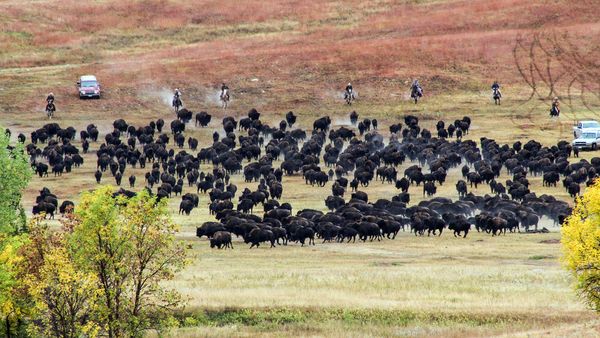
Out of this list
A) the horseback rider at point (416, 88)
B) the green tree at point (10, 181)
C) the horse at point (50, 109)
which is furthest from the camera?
the horseback rider at point (416, 88)

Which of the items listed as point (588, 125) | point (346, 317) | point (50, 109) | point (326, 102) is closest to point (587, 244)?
point (346, 317)

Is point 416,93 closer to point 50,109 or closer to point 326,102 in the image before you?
point 326,102

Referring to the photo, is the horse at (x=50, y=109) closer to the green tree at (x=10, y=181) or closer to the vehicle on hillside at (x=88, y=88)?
the vehicle on hillside at (x=88, y=88)

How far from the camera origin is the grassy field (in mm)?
45281

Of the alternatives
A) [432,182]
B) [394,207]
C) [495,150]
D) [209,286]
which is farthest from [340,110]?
[209,286]

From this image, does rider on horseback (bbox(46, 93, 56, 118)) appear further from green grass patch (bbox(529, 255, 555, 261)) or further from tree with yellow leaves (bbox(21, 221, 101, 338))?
tree with yellow leaves (bbox(21, 221, 101, 338))

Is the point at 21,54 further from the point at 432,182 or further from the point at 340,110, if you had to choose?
the point at 432,182

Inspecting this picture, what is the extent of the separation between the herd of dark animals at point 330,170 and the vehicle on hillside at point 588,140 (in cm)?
286

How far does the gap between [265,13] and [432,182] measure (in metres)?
58.2

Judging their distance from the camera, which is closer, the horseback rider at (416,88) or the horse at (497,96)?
the horse at (497,96)

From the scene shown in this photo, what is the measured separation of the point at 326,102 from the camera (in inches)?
4250

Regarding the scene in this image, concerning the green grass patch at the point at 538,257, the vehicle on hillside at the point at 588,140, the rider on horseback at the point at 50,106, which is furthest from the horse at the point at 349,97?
the green grass patch at the point at 538,257

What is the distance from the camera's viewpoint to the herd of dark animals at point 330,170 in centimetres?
6481

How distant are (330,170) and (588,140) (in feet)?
66.0
